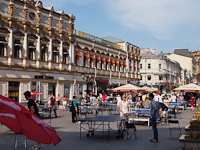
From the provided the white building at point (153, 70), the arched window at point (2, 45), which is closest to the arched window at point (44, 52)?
the arched window at point (2, 45)

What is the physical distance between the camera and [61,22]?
125 ft

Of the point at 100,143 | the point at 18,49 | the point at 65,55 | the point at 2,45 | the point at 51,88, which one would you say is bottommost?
the point at 100,143

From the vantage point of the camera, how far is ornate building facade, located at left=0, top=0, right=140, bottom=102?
3062 centimetres

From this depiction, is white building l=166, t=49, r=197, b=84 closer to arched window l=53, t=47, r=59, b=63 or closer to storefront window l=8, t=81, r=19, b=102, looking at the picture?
arched window l=53, t=47, r=59, b=63

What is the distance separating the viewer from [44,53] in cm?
3581

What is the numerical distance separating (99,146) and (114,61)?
4259 centimetres

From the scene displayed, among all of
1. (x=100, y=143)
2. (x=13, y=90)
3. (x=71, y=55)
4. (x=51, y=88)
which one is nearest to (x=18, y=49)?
(x=13, y=90)

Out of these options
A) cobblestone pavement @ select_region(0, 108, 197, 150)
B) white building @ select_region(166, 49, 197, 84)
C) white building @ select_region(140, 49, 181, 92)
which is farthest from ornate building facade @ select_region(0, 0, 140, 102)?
white building @ select_region(166, 49, 197, 84)

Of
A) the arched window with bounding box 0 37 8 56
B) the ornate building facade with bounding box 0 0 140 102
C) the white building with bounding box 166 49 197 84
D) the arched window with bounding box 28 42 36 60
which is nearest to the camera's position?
the arched window with bounding box 0 37 8 56

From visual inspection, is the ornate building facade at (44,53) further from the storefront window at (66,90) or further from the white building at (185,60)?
the white building at (185,60)

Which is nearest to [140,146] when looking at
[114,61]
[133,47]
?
[114,61]

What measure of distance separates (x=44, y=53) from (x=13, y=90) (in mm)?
6654

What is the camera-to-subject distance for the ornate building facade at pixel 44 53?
100ft

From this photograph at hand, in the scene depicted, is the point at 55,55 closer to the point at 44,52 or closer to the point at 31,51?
the point at 44,52
